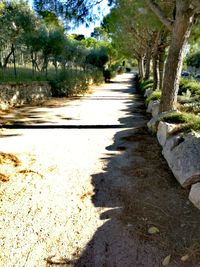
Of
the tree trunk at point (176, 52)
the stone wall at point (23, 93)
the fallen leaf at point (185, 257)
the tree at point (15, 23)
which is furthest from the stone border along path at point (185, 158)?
the tree at point (15, 23)

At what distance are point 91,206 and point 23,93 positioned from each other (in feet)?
34.3

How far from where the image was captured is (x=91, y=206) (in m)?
3.74

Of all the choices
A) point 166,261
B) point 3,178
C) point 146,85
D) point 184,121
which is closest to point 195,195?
point 166,261

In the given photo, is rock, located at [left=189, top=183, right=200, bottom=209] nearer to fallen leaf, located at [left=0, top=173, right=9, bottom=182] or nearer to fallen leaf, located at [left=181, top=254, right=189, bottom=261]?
fallen leaf, located at [left=181, top=254, right=189, bottom=261]

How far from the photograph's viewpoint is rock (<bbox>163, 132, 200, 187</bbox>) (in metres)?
3.93

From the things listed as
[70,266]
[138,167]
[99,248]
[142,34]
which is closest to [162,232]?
[99,248]

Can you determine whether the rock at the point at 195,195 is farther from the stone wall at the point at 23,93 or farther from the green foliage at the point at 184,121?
the stone wall at the point at 23,93

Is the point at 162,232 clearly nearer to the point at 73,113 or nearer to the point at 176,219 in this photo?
the point at 176,219

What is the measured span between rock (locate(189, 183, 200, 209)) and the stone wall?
8911 millimetres

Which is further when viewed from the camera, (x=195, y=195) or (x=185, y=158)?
(x=185, y=158)

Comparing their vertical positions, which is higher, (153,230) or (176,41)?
(176,41)

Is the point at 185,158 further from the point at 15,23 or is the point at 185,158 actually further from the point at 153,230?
the point at 15,23

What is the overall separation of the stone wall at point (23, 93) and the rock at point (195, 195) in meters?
8.91

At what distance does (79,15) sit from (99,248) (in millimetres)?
7851
